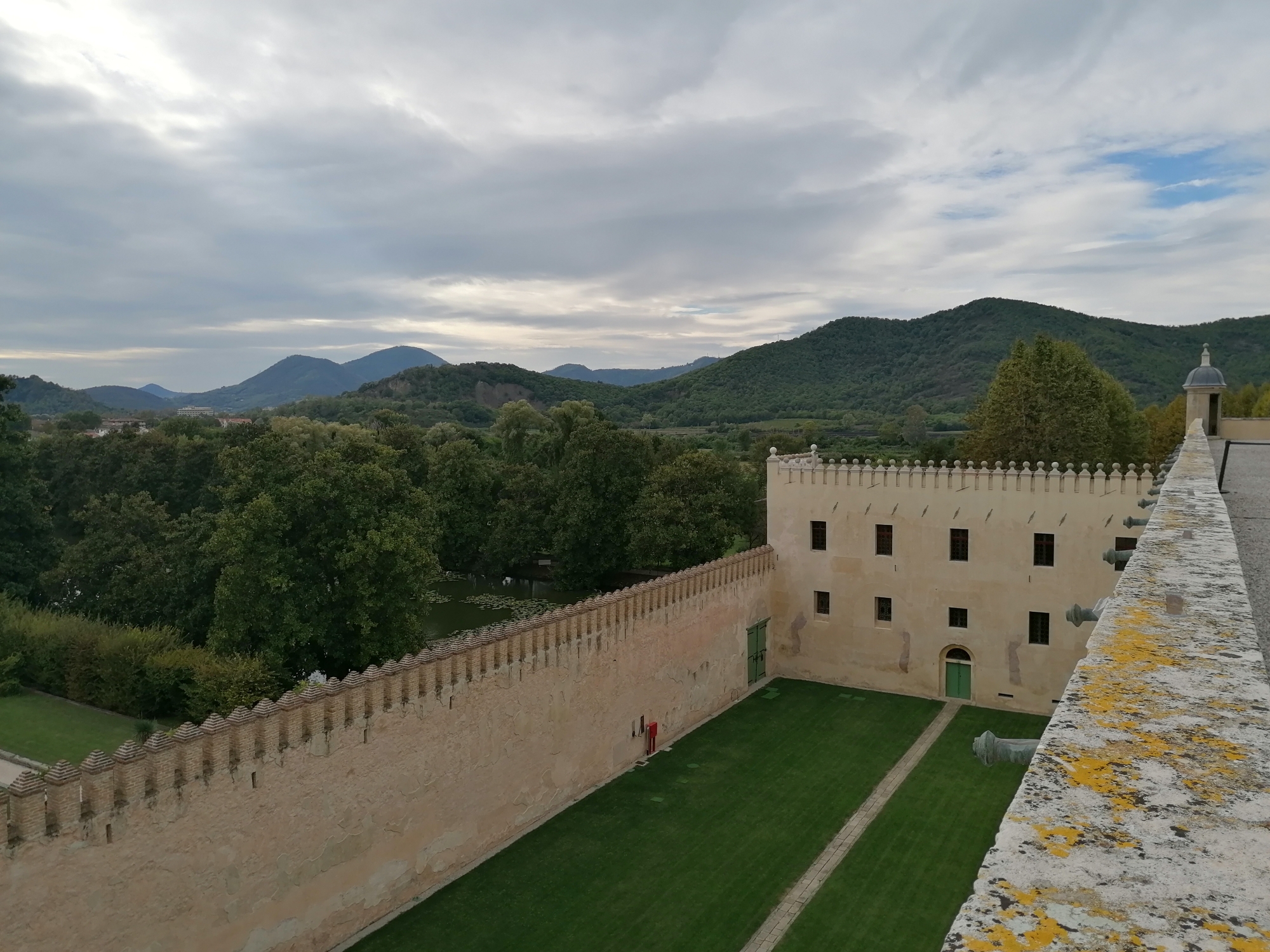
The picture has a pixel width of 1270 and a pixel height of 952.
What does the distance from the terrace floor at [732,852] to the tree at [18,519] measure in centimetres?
2643

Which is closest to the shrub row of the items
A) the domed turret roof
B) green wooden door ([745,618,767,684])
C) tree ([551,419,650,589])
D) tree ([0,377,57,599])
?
tree ([0,377,57,599])

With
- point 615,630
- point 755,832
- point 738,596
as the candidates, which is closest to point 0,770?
point 615,630

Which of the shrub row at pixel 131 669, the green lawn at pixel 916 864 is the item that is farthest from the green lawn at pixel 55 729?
the green lawn at pixel 916 864

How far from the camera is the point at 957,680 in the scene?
77.4ft

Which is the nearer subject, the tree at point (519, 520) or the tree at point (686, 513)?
the tree at point (686, 513)

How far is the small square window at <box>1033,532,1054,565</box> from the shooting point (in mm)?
22141

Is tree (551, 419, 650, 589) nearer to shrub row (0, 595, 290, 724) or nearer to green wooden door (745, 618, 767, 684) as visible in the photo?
green wooden door (745, 618, 767, 684)

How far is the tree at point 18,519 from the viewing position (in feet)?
105

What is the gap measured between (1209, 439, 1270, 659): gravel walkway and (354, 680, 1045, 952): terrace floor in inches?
300

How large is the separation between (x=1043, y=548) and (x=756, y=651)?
26.7ft

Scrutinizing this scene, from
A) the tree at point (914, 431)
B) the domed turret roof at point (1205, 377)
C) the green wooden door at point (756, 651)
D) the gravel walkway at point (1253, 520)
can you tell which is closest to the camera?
the gravel walkway at point (1253, 520)

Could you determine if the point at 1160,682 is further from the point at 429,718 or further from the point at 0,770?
the point at 0,770

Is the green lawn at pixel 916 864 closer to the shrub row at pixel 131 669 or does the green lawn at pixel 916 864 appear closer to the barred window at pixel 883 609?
the barred window at pixel 883 609

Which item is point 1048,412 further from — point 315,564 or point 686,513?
point 315,564
